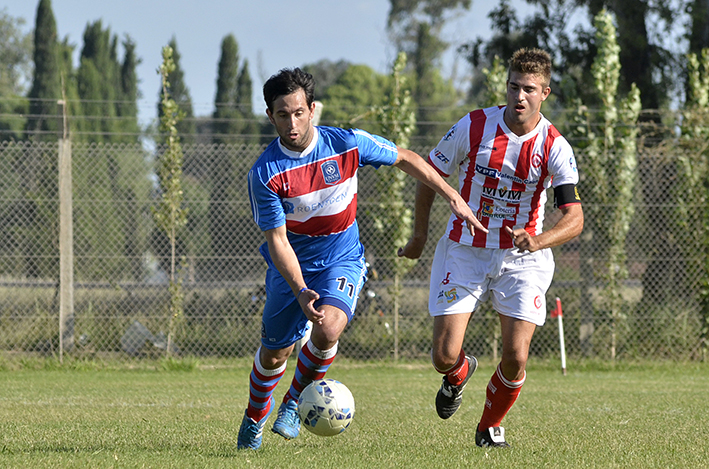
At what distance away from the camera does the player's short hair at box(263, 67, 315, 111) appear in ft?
14.6

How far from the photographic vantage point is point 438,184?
4637 mm

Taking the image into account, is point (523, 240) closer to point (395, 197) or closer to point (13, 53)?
point (395, 197)

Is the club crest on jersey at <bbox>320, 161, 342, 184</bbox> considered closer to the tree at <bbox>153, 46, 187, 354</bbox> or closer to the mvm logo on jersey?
the mvm logo on jersey

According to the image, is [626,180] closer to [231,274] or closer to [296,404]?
[231,274]

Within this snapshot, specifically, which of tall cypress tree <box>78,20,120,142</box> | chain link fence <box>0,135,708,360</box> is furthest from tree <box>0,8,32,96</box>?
chain link fence <box>0,135,708,360</box>

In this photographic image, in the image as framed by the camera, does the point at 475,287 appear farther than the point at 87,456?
Yes

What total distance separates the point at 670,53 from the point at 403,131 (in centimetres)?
721

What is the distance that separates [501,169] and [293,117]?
54.8 inches

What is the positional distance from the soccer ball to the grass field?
0.56ft

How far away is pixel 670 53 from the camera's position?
15.4 meters

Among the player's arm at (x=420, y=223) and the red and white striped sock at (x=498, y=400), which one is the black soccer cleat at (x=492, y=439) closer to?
the red and white striped sock at (x=498, y=400)

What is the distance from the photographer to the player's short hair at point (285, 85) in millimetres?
4465

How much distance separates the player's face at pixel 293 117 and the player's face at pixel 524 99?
128cm

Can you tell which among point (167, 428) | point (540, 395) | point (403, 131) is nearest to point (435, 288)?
point (167, 428)
